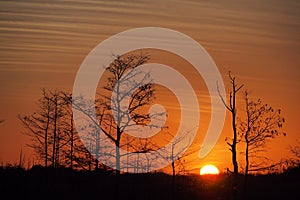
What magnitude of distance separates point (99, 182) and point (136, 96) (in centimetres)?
993

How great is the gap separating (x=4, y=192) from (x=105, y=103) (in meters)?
10.1

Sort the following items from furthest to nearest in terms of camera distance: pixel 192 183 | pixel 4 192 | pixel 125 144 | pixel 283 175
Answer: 1. pixel 283 175
2. pixel 192 183
3. pixel 4 192
4. pixel 125 144

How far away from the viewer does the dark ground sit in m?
54.6

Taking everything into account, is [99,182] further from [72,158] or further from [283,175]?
[283,175]

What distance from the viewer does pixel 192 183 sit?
62.0 m

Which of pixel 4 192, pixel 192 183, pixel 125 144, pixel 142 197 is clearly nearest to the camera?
pixel 125 144

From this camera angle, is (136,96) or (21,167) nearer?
(136,96)

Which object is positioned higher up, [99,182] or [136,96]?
[136,96]

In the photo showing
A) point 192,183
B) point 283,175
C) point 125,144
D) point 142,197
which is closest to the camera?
point 125,144

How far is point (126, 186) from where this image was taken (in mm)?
58625

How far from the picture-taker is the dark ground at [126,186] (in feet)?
179

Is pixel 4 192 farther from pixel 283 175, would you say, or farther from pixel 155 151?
pixel 283 175

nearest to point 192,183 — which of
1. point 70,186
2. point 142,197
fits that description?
point 142,197

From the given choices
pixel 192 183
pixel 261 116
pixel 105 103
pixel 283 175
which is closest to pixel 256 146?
pixel 261 116
